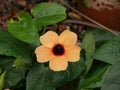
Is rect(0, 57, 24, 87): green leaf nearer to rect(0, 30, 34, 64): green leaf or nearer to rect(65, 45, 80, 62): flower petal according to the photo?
rect(0, 30, 34, 64): green leaf

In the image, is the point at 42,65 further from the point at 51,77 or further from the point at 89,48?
the point at 89,48

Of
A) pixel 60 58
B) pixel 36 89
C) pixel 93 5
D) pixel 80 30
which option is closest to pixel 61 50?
pixel 60 58

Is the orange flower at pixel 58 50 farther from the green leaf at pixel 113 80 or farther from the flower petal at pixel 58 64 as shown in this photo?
the green leaf at pixel 113 80

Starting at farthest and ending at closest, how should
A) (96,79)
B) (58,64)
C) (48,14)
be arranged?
1. (48,14)
2. (96,79)
3. (58,64)

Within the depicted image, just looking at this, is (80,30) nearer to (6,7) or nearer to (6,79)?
(6,7)

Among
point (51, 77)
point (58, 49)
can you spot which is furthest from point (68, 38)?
point (51, 77)
